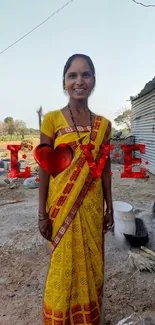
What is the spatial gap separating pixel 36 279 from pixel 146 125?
9.59m

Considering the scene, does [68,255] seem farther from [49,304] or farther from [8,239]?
[8,239]

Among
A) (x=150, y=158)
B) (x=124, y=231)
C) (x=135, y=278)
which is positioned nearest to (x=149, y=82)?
(x=150, y=158)

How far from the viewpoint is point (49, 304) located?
4.72 feet

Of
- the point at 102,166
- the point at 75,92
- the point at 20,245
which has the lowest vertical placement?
the point at 20,245

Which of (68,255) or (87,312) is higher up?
(68,255)

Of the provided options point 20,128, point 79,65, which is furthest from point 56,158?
point 20,128

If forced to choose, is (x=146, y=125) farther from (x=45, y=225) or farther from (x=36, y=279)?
(x=45, y=225)

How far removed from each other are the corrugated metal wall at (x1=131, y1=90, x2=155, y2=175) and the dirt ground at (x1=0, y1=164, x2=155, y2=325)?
6.70 metres

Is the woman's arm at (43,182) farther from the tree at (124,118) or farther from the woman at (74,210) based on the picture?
the tree at (124,118)

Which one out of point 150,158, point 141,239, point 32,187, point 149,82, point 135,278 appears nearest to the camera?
point 135,278

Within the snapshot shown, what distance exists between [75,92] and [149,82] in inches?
304

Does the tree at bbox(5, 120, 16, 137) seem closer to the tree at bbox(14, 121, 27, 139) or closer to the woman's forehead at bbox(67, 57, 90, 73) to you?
the tree at bbox(14, 121, 27, 139)

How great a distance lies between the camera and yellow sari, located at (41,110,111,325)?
1.38 m

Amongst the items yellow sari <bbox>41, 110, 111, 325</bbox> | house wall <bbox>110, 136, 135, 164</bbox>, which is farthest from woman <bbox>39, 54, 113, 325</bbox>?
house wall <bbox>110, 136, 135, 164</bbox>
